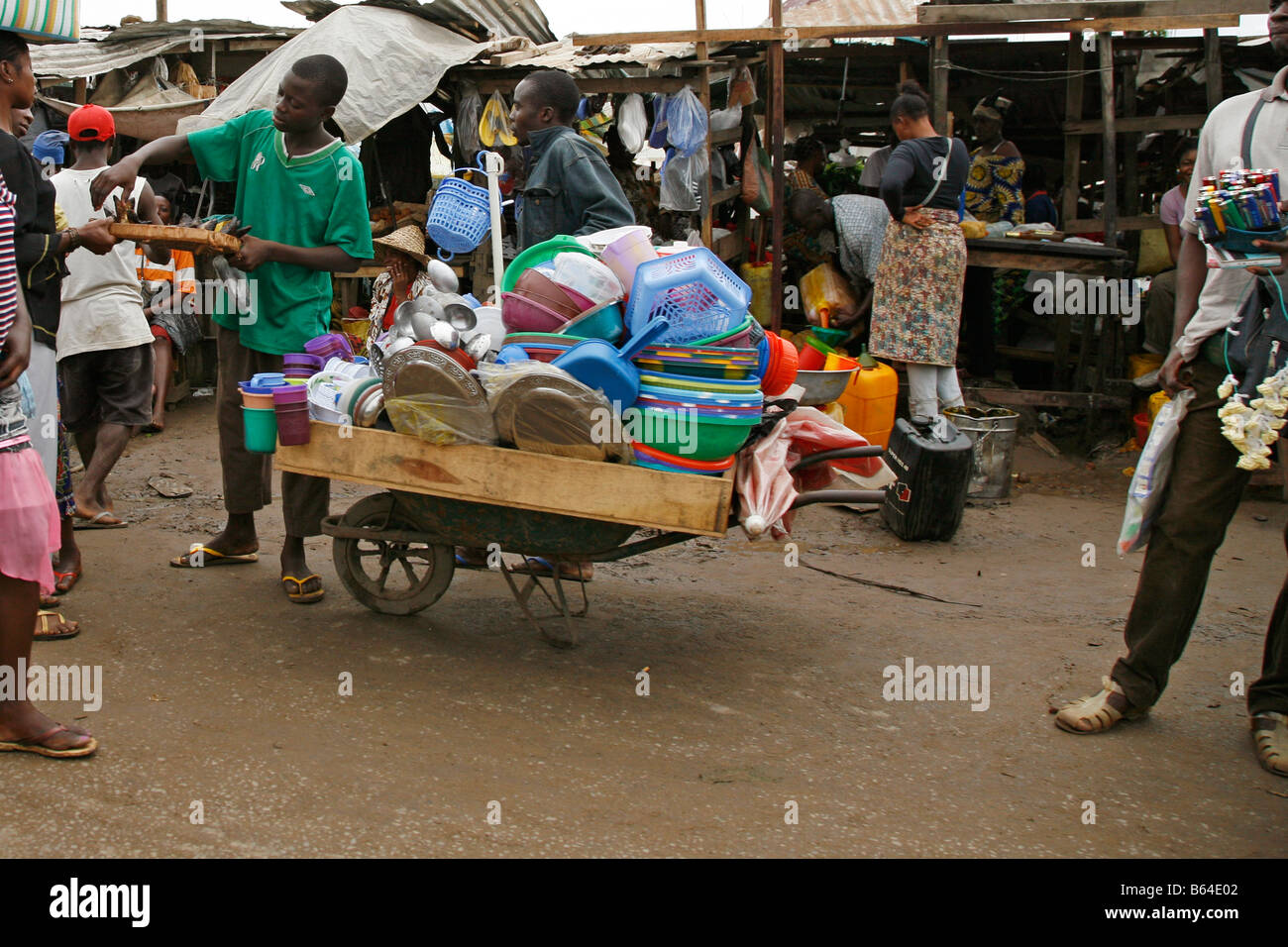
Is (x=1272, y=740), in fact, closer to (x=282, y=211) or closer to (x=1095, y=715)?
(x=1095, y=715)

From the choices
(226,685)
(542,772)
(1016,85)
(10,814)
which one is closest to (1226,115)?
(542,772)

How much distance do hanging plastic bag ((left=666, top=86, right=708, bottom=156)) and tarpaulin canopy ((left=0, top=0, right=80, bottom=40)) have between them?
199 inches

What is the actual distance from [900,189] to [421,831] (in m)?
Answer: 5.11

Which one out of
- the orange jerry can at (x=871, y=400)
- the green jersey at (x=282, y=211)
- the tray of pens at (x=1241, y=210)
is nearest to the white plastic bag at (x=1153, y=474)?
the tray of pens at (x=1241, y=210)

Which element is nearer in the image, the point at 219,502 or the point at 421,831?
the point at 421,831

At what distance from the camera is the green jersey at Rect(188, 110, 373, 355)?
14.5 feet

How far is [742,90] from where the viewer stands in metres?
8.85

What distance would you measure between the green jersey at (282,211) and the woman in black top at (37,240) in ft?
2.08

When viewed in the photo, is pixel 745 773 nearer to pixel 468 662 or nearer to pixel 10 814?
pixel 468 662

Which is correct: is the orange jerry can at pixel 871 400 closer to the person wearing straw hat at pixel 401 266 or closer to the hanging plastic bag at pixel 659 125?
the hanging plastic bag at pixel 659 125

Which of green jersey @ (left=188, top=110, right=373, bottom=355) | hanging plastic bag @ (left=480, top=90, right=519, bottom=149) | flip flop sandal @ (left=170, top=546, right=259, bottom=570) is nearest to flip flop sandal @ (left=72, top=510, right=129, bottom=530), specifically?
flip flop sandal @ (left=170, top=546, right=259, bottom=570)

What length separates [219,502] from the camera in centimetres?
652

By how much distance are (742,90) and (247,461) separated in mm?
5592

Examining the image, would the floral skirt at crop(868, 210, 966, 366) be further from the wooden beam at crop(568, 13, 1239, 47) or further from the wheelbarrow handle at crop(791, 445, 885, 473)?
the wheelbarrow handle at crop(791, 445, 885, 473)
